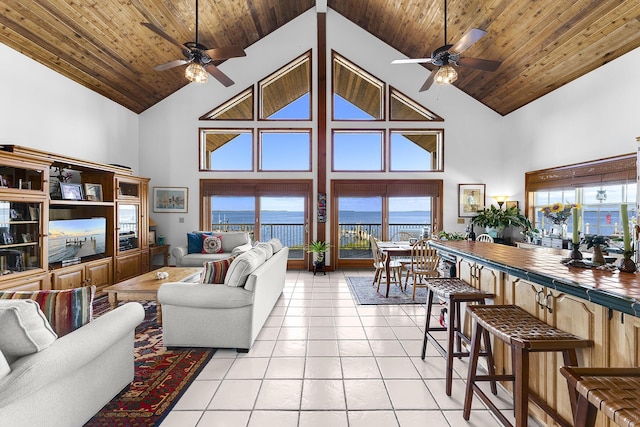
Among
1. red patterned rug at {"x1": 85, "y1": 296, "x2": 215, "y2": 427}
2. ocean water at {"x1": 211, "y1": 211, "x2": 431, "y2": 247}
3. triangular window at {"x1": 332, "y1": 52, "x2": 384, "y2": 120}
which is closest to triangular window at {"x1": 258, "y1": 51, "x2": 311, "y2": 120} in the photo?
triangular window at {"x1": 332, "y1": 52, "x2": 384, "y2": 120}

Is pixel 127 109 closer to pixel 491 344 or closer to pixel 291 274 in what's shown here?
pixel 291 274

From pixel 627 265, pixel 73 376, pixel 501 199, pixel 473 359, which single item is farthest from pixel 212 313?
pixel 501 199

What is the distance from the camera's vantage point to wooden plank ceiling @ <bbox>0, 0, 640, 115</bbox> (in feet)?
12.6

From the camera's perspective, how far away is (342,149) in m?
6.98

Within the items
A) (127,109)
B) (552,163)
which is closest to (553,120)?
(552,163)

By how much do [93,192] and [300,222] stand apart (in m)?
3.87

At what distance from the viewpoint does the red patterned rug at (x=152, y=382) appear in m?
2.01

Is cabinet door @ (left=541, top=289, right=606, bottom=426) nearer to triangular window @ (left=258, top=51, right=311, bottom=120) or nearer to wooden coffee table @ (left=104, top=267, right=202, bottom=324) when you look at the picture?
wooden coffee table @ (left=104, top=267, right=202, bottom=324)

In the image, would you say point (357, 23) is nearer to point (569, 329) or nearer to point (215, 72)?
point (215, 72)

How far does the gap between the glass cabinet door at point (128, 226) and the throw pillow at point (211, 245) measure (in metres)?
1.19

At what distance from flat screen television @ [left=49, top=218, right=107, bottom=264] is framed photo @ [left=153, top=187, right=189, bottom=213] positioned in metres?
1.67

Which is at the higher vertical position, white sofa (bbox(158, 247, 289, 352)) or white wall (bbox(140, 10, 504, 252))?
white wall (bbox(140, 10, 504, 252))

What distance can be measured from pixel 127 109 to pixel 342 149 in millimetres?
4588

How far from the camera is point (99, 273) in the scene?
4840mm
